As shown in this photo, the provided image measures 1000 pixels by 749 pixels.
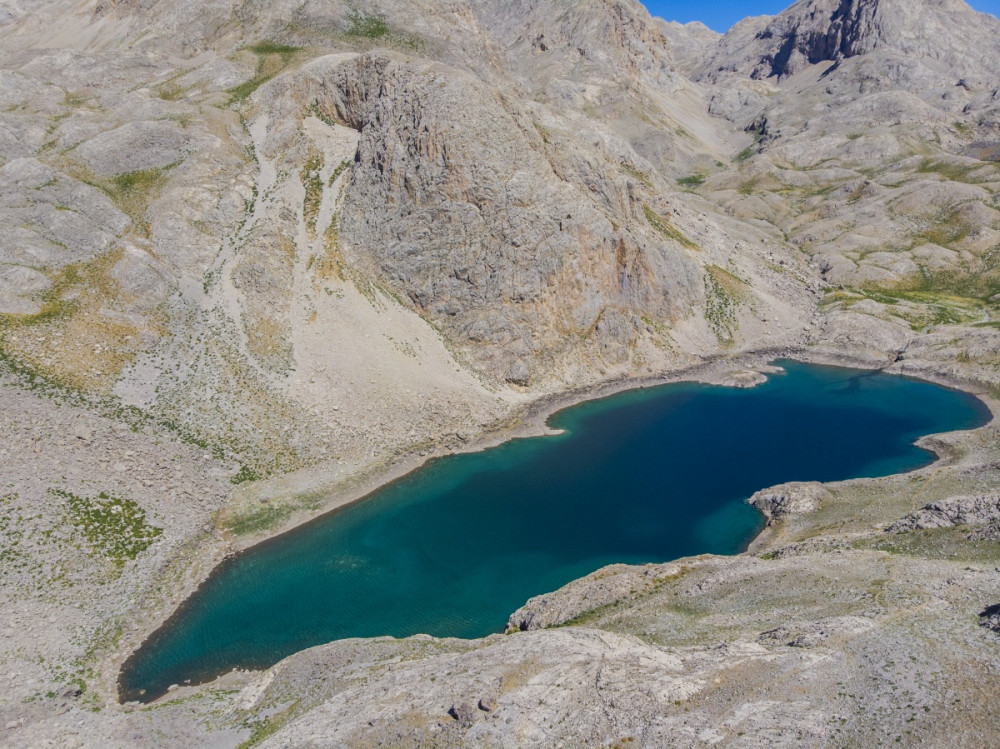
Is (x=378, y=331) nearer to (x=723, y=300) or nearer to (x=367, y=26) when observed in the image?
(x=723, y=300)

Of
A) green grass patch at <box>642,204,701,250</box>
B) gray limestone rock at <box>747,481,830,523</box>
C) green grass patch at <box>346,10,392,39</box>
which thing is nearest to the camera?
gray limestone rock at <box>747,481,830,523</box>

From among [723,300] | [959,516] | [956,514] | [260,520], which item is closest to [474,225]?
[723,300]

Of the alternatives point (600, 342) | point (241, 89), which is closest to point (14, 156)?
point (241, 89)

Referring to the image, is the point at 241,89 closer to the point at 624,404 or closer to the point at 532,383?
the point at 532,383

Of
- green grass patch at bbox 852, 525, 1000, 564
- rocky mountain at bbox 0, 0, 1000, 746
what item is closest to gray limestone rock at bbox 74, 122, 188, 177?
rocky mountain at bbox 0, 0, 1000, 746

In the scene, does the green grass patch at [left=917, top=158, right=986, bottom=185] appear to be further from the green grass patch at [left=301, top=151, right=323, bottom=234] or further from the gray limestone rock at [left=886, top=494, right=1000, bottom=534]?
the green grass patch at [left=301, top=151, right=323, bottom=234]

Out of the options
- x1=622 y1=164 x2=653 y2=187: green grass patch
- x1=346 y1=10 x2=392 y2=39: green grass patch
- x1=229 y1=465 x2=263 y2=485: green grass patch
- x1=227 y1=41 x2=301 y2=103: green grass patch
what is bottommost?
x1=229 y1=465 x2=263 y2=485: green grass patch

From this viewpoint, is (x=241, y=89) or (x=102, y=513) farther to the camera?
(x=241, y=89)
